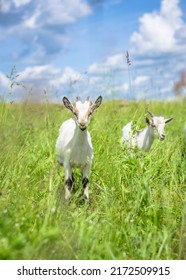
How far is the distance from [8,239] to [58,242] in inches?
15.8

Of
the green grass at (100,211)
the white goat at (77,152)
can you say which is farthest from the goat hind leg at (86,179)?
the green grass at (100,211)

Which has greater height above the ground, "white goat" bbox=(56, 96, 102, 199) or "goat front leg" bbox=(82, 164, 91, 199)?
Result: "white goat" bbox=(56, 96, 102, 199)

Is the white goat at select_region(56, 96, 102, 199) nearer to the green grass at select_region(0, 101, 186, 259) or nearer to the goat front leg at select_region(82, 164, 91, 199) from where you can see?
the goat front leg at select_region(82, 164, 91, 199)

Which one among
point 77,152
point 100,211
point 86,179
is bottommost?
point 100,211

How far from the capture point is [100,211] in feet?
17.0

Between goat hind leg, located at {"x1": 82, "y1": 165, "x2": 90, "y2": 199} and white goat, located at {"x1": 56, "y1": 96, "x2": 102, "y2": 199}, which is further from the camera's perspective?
goat hind leg, located at {"x1": 82, "y1": 165, "x2": 90, "y2": 199}

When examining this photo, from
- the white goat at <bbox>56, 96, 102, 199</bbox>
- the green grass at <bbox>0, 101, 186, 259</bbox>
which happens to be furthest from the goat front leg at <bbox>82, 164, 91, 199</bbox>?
the green grass at <bbox>0, 101, 186, 259</bbox>

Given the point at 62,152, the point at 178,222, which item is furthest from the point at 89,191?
the point at 178,222

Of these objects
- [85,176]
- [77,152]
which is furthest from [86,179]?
[77,152]

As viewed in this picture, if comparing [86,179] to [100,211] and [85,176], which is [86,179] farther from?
[100,211]

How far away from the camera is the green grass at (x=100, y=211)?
149 inches

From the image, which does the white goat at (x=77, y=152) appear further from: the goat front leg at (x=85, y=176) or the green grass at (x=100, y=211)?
the green grass at (x=100, y=211)

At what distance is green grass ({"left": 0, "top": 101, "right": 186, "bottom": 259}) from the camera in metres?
3.78
